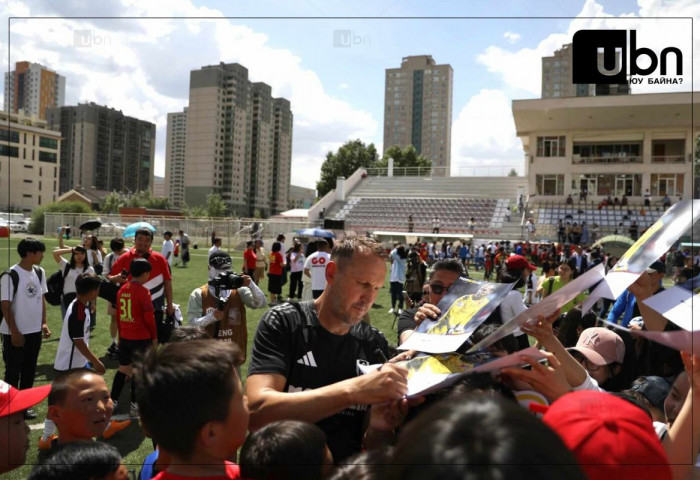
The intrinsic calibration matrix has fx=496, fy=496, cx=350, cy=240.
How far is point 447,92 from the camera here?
121 metres

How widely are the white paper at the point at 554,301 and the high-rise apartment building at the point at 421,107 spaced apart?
119307mm

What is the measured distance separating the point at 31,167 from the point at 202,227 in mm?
43145

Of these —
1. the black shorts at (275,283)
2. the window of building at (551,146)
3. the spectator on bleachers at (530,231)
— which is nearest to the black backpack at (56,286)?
the black shorts at (275,283)

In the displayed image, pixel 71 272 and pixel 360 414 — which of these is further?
pixel 71 272

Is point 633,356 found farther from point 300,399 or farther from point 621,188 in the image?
point 621,188

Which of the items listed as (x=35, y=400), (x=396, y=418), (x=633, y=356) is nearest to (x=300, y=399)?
(x=396, y=418)

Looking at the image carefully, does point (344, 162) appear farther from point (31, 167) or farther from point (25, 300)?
point (25, 300)

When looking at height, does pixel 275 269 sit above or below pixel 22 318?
above

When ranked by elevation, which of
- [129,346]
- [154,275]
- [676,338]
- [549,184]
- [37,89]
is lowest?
[129,346]

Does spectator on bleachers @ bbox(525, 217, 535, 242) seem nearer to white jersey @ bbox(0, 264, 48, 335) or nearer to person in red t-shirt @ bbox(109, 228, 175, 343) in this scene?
person in red t-shirt @ bbox(109, 228, 175, 343)

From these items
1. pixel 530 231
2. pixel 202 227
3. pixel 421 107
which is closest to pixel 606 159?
pixel 530 231

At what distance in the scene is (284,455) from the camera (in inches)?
57.1

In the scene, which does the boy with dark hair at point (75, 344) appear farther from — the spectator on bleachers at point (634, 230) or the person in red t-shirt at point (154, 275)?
the spectator on bleachers at point (634, 230)

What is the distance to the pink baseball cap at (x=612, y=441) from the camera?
0.96m
